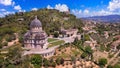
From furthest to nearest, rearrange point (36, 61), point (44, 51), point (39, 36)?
point (39, 36) < point (44, 51) < point (36, 61)

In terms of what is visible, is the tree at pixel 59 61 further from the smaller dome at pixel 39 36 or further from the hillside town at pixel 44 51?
the smaller dome at pixel 39 36

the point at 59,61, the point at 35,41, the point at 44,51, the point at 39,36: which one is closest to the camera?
the point at 59,61

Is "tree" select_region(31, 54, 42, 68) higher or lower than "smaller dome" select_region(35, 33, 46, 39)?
lower

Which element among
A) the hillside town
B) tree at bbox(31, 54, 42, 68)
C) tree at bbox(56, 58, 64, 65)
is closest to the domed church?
the hillside town

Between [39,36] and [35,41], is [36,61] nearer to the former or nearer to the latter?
[35,41]

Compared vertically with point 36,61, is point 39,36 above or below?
above

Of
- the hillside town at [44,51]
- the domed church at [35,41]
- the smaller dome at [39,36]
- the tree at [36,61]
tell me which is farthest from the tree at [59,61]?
the smaller dome at [39,36]

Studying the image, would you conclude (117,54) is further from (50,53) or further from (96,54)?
(50,53)

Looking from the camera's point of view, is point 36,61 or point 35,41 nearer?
point 36,61

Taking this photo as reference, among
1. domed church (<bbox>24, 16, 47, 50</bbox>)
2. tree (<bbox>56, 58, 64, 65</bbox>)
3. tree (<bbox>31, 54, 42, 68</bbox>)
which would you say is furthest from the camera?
domed church (<bbox>24, 16, 47, 50</bbox>)

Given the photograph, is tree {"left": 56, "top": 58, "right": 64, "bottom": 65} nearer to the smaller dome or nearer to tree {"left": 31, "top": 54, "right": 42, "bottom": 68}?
tree {"left": 31, "top": 54, "right": 42, "bottom": 68}

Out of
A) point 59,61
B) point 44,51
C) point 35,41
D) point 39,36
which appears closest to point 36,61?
point 59,61
